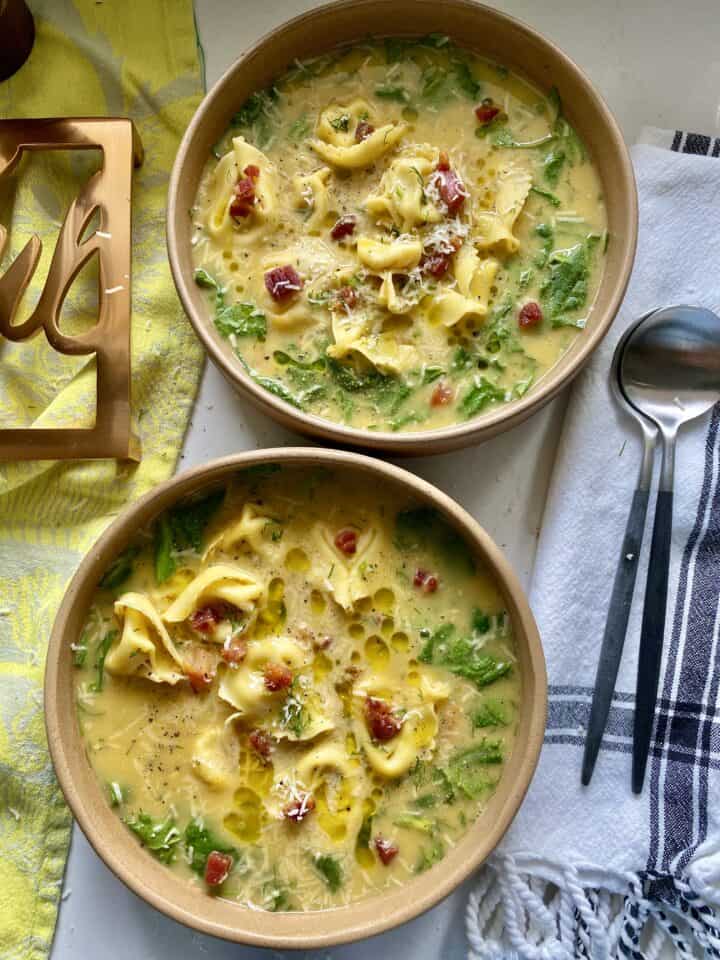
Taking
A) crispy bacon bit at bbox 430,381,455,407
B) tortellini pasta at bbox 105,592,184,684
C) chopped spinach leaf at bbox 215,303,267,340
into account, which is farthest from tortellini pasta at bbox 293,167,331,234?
tortellini pasta at bbox 105,592,184,684

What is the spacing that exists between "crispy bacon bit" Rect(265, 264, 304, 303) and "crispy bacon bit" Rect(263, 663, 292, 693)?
824 millimetres

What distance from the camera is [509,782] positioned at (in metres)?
2.41

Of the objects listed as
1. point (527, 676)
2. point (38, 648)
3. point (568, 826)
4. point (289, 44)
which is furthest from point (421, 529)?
point (289, 44)

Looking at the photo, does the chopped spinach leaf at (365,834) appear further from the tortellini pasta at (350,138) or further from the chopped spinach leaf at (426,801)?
the tortellini pasta at (350,138)

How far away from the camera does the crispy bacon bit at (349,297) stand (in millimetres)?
2605

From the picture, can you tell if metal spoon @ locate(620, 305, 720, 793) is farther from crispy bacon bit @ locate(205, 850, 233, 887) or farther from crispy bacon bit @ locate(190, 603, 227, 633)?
crispy bacon bit @ locate(205, 850, 233, 887)

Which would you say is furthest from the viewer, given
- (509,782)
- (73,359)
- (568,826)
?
(73,359)

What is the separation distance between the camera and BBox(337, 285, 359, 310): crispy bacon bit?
261cm

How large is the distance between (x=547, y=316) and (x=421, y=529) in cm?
58

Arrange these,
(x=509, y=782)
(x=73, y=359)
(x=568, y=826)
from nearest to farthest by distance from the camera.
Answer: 1. (x=509, y=782)
2. (x=568, y=826)
3. (x=73, y=359)

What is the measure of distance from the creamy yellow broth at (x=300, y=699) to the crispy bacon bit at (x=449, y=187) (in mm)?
690

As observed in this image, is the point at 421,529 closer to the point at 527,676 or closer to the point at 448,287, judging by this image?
the point at 527,676

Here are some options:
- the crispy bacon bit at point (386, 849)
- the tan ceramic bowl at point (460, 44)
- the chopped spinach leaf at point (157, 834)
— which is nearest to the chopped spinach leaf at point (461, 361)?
the tan ceramic bowl at point (460, 44)

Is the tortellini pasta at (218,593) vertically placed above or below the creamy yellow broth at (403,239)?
below
